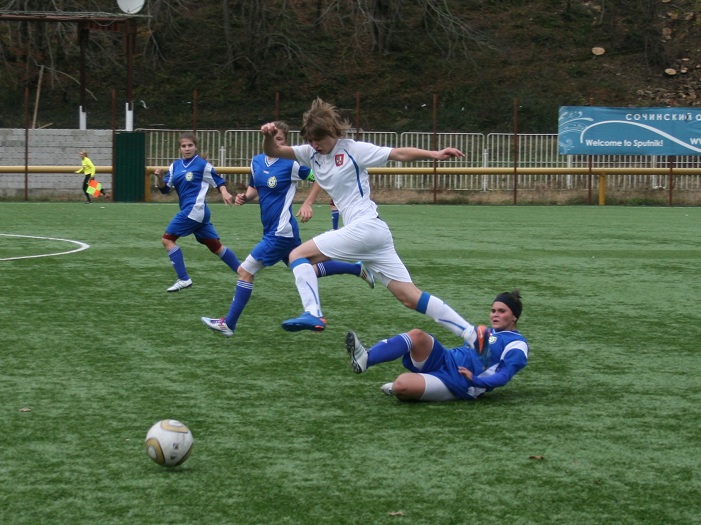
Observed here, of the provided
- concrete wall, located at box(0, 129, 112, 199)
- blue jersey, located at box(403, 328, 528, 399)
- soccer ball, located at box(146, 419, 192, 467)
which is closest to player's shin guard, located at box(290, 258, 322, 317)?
blue jersey, located at box(403, 328, 528, 399)

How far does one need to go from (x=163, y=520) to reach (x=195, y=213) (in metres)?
7.16

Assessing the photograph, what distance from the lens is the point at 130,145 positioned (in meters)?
28.7

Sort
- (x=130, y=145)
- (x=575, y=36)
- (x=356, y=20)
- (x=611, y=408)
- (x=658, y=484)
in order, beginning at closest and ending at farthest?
(x=658, y=484), (x=611, y=408), (x=130, y=145), (x=356, y=20), (x=575, y=36)

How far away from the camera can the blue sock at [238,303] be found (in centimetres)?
855

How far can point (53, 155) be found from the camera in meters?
29.8

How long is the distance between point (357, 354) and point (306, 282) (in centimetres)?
109

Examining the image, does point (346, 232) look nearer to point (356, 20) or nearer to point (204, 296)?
point (204, 296)

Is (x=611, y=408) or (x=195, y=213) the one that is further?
(x=195, y=213)

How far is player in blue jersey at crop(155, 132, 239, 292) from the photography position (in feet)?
36.8

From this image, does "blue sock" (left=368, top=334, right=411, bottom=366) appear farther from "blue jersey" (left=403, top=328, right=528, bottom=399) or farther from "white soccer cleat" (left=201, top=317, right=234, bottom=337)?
"white soccer cleat" (left=201, top=317, right=234, bottom=337)

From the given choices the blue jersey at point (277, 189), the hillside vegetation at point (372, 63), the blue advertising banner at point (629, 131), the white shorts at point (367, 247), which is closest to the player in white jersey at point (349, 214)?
the white shorts at point (367, 247)

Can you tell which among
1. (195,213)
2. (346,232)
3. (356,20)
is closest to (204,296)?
(195,213)

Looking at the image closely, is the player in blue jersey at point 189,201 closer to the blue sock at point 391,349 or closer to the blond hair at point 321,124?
the blond hair at point 321,124

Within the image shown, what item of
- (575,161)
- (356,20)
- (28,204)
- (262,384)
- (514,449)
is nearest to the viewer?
(514,449)
